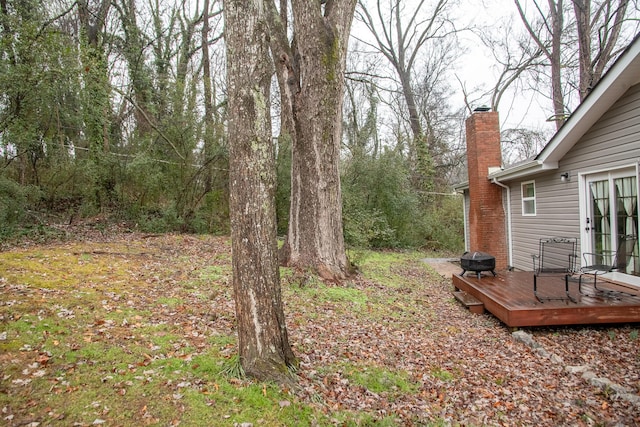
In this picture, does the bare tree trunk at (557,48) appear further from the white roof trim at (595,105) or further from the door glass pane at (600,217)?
the door glass pane at (600,217)

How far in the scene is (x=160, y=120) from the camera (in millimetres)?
11609

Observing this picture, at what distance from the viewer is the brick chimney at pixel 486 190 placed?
1127 cm

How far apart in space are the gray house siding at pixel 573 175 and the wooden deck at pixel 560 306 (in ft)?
6.15

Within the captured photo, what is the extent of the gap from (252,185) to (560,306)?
5.21 m

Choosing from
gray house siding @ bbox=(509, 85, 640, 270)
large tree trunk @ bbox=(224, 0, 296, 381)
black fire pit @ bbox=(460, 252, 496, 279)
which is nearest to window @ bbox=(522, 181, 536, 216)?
gray house siding @ bbox=(509, 85, 640, 270)

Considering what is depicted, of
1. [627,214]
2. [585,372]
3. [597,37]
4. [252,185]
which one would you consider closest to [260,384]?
[252,185]

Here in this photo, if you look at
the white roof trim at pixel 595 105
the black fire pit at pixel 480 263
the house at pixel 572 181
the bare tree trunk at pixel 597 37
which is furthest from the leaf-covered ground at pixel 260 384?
the bare tree trunk at pixel 597 37

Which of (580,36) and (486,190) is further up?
(580,36)

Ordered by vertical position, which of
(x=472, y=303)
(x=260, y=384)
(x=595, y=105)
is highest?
(x=595, y=105)

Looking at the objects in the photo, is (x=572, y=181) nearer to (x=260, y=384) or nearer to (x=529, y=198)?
(x=529, y=198)

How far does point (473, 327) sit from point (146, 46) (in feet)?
40.3

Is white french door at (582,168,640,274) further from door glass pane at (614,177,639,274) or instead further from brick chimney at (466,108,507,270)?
brick chimney at (466,108,507,270)

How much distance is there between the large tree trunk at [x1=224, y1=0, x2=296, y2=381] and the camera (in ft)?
10.9

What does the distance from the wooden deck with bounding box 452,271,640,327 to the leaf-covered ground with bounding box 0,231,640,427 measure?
0.81 feet
